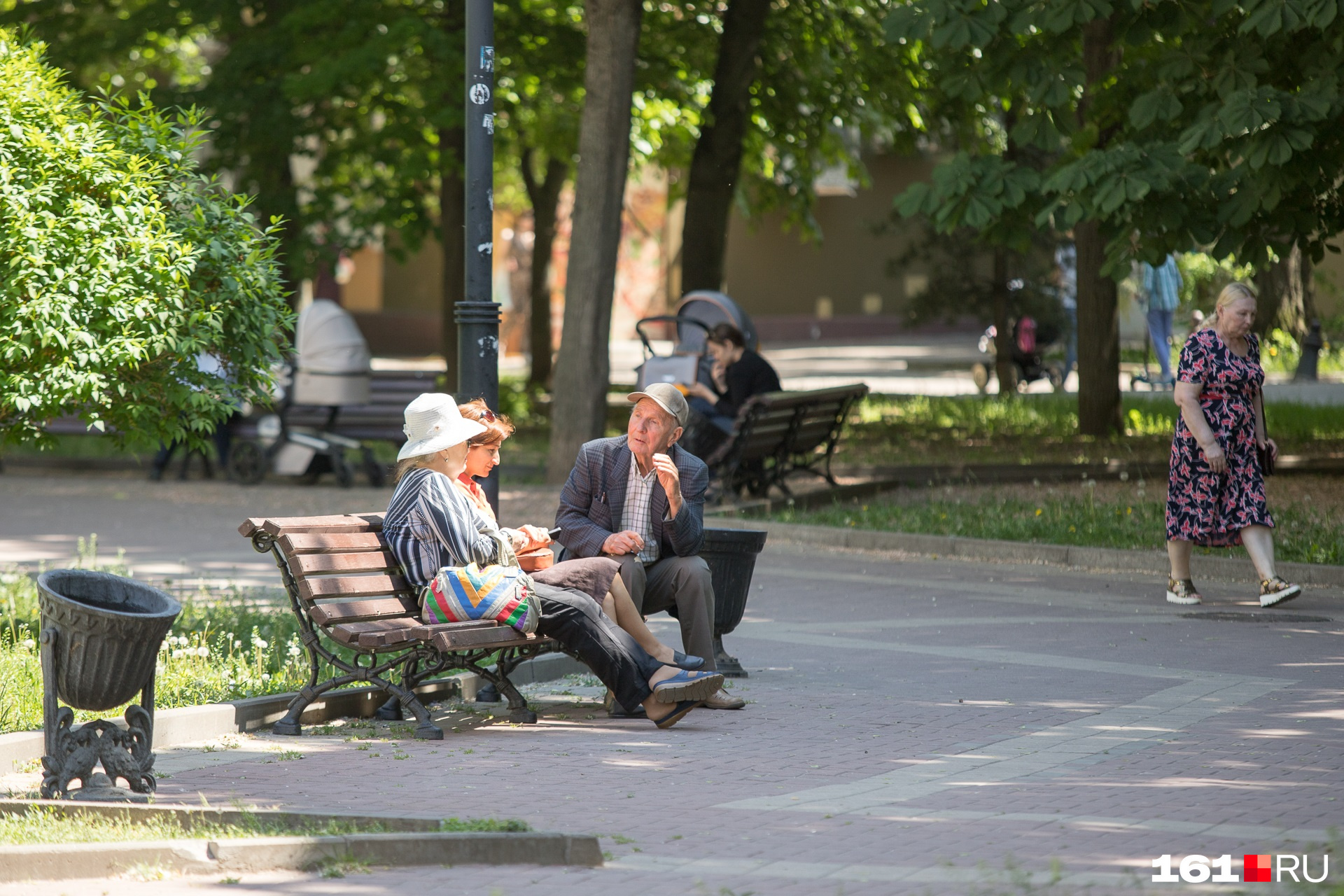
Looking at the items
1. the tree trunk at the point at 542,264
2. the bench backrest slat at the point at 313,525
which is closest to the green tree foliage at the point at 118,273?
the bench backrest slat at the point at 313,525

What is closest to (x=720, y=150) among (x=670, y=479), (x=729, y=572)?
(x=729, y=572)

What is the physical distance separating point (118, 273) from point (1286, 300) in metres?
24.3

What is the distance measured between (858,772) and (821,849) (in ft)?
3.76

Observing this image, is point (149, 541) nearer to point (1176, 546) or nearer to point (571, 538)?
point (571, 538)

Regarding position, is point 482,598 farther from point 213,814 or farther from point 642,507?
point 213,814

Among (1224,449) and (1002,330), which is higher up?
(1002,330)

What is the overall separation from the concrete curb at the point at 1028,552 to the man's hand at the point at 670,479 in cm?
434

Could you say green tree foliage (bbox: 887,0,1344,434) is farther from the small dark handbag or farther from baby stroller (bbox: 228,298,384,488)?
baby stroller (bbox: 228,298,384,488)

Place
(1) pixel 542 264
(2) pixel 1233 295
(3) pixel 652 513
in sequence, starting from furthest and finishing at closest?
(1) pixel 542 264, (2) pixel 1233 295, (3) pixel 652 513

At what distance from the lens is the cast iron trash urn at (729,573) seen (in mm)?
7809

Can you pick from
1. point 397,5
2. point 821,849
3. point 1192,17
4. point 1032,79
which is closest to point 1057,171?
point 1032,79

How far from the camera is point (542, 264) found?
2675cm

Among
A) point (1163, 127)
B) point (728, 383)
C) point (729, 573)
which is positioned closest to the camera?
point (729, 573)

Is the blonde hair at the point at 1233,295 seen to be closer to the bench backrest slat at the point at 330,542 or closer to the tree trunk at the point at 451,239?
the bench backrest slat at the point at 330,542
